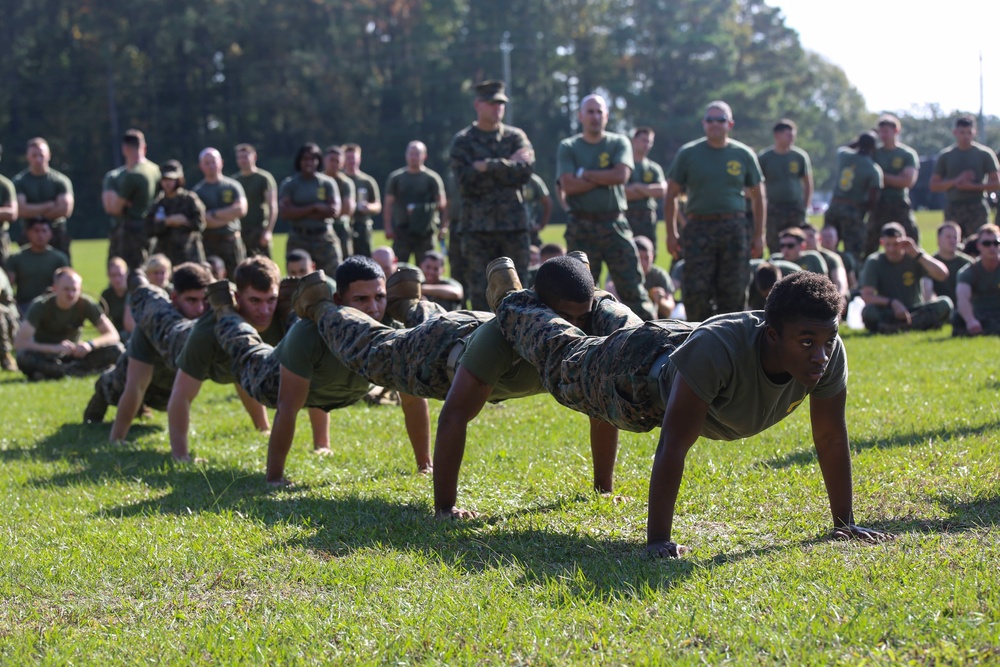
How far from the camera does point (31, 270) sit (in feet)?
48.9

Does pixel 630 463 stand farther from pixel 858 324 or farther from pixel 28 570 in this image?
pixel 858 324

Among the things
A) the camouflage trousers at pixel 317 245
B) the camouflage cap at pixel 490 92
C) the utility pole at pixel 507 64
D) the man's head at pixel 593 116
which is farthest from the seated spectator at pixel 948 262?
the utility pole at pixel 507 64

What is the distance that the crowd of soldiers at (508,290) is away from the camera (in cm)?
488

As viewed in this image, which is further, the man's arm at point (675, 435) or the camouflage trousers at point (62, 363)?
the camouflage trousers at point (62, 363)

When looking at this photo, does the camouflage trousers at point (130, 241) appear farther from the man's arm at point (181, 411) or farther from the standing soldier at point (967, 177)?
the standing soldier at point (967, 177)

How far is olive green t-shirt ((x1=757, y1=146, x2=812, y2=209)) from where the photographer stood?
1545 cm

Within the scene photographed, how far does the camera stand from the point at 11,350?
14.7 meters

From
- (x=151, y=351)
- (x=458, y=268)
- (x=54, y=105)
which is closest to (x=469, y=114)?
(x=54, y=105)

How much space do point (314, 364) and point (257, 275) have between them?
1.14 meters

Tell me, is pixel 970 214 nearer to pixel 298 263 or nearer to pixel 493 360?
pixel 298 263

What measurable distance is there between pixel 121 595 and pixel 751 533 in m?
2.72

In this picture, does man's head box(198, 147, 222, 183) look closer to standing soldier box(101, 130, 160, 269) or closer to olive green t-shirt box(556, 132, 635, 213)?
standing soldier box(101, 130, 160, 269)

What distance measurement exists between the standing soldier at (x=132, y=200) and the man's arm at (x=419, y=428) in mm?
9084

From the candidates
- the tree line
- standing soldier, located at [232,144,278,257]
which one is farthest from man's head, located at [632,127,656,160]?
the tree line
